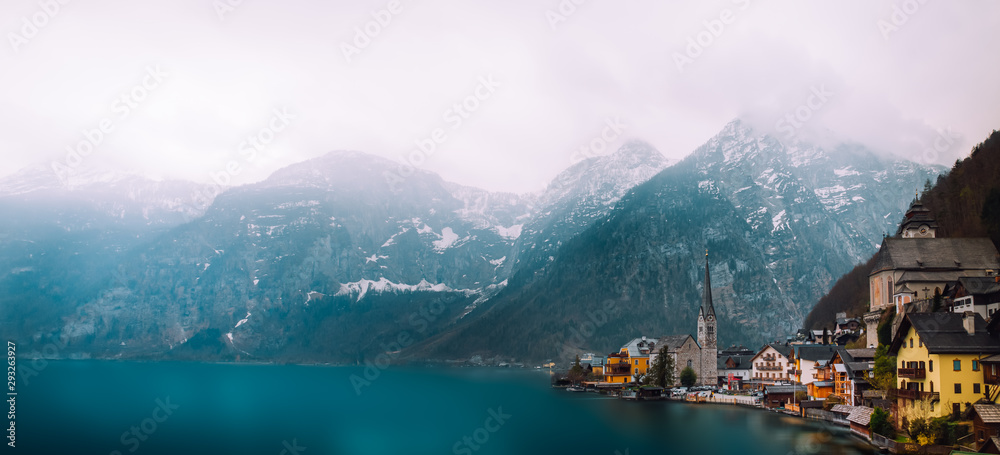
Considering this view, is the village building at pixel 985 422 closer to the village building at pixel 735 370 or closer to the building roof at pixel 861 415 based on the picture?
the building roof at pixel 861 415

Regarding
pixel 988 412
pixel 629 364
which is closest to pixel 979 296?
pixel 988 412

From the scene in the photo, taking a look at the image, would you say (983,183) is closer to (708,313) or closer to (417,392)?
(708,313)

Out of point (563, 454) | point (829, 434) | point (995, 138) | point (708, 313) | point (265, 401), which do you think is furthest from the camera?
point (708, 313)

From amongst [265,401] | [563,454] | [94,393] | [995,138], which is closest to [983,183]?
[995,138]

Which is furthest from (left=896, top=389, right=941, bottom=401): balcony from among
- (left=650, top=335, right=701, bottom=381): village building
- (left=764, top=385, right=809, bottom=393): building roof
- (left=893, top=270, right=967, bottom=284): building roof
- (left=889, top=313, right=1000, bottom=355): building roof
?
(left=650, top=335, right=701, bottom=381): village building

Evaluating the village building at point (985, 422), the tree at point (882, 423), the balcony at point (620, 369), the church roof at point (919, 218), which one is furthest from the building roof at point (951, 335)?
the balcony at point (620, 369)

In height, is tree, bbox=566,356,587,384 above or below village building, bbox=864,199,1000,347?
below

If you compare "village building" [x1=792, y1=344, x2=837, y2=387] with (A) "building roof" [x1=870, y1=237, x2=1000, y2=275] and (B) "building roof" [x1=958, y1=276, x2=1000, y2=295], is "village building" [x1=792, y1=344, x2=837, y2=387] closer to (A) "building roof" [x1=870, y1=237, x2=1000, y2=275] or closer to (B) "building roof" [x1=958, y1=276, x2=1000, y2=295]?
(A) "building roof" [x1=870, y1=237, x2=1000, y2=275]
